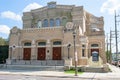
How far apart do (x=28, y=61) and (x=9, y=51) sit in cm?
571

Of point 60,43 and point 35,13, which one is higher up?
point 35,13

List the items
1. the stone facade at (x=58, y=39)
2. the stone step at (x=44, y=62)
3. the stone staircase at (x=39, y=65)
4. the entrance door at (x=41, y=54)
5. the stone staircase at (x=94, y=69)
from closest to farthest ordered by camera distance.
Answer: the stone staircase at (x=94, y=69) < the stone staircase at (x=39, y=65) < the stone step at (x=44, y=62) < the stone facade at (x=58, y=39) < the entrance door at (x=41, y=54)

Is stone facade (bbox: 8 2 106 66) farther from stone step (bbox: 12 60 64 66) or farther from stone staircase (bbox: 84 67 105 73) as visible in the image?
stone staircase (bbox: 84 67 105 73)

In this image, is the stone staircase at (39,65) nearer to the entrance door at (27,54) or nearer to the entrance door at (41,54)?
the entrance door at (27,54)

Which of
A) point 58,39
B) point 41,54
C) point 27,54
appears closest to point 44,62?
point 41,54

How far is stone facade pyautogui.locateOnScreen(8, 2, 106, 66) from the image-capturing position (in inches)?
1303

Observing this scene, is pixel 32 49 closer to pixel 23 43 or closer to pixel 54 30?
pixel 23 43

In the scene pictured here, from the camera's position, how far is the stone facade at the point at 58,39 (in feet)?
109

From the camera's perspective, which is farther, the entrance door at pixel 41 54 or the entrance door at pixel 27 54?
the entrance door at pixel 27 54

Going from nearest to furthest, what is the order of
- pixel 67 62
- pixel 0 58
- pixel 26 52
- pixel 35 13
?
pixel 67 62 → pixel 26 52 → pixel 0 58 → pixel 35 13


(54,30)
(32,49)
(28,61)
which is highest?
(54,30)

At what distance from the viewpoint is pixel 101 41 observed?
37.8m

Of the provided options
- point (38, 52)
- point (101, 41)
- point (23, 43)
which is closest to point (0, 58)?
point (23, 43)

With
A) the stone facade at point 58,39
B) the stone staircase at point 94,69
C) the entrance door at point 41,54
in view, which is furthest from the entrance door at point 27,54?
the stone staircase at point 94,69
